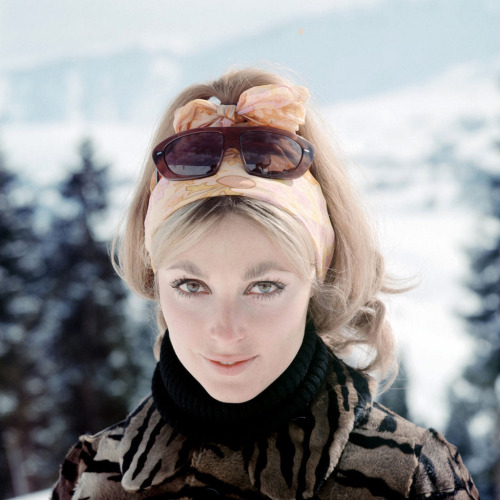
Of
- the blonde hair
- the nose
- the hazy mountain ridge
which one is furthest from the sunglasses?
the hazy mountain ridge

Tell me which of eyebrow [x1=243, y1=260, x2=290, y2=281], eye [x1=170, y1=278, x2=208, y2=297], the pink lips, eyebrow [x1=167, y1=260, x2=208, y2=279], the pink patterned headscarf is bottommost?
the pink lips

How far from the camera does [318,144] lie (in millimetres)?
1978

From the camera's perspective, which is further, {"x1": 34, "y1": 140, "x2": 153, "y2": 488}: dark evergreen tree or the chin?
{"x1": 34, "y1": 140, "x2": 153, "y2": 488}: dark evergreen tree

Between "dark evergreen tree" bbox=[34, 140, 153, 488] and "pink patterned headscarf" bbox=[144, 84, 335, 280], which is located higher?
"pink patterned headscarf" bbox=[144, 84, 335, 280]

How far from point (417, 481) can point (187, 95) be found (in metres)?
1.44

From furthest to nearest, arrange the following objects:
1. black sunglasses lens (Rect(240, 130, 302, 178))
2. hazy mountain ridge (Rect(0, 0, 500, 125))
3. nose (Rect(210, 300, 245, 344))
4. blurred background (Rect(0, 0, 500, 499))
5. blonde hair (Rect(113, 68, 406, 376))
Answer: hazy mountain ridge (Rect(0, 0, 500, 125)), blurred background (Rect(0, 0, 500, 499)), blonde hair (Rect(113, 68, 406, 376)), black sunglasses lens (Rect(240, 130, 302, 178)), nose (Rect(210, 300, 245, 344))

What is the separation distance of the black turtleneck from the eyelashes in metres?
0.26

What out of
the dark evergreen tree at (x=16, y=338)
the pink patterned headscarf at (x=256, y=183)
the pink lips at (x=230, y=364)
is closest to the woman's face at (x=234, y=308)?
the pink lips at (x=230, y=364)

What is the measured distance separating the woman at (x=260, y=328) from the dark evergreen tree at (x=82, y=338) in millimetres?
15031

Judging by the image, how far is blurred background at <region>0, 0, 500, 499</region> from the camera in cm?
1581

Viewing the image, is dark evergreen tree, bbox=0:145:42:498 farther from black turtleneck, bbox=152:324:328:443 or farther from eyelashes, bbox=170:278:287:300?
eyelashes, bbox=170:278:287:300

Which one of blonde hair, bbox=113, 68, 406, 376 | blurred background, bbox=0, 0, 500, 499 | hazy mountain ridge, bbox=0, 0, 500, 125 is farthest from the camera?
hazy mountain ridge, bbox=0, 0, 500, 125

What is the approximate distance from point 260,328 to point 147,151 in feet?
2.82

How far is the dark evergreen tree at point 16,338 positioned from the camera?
15859mm
